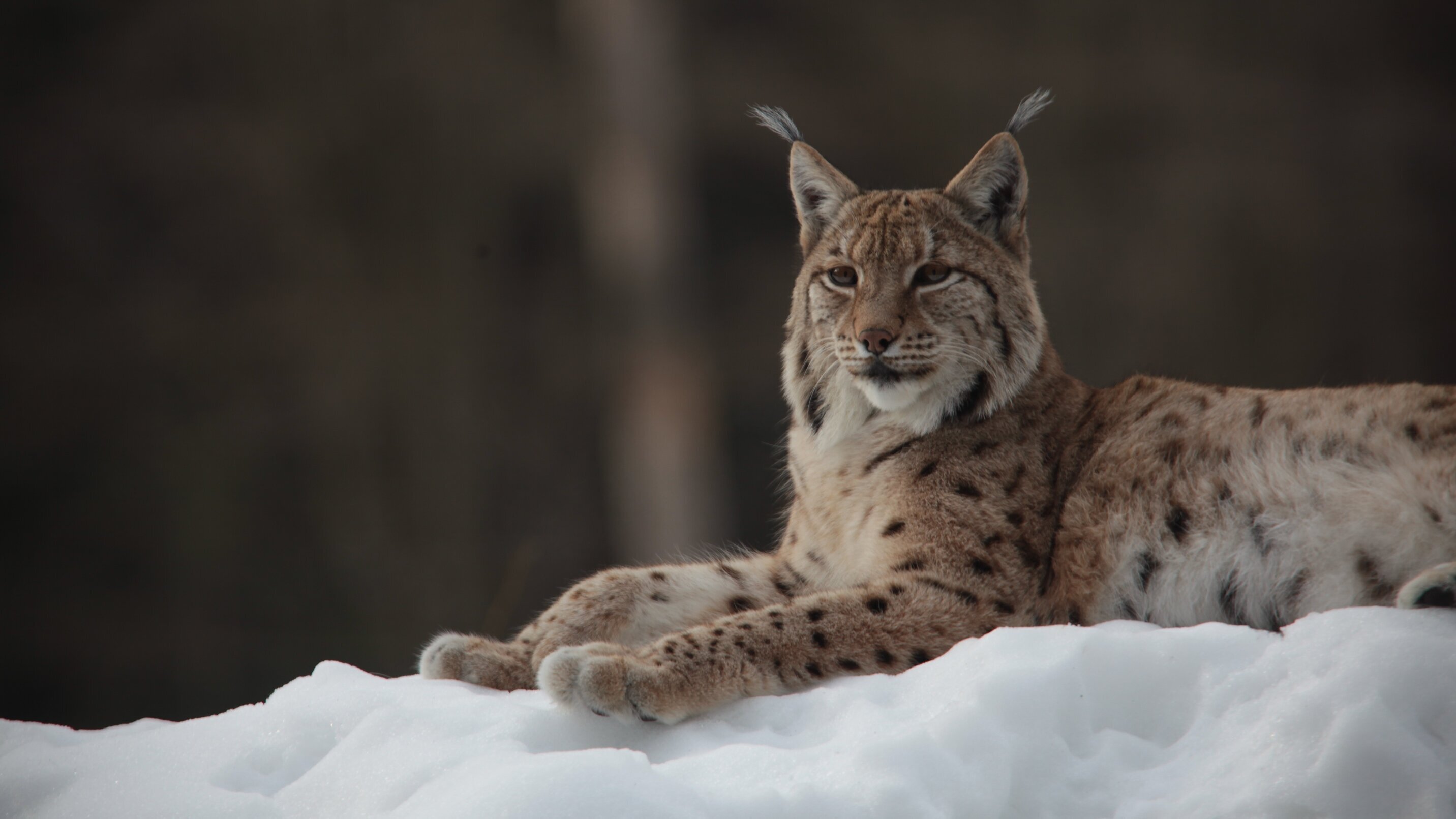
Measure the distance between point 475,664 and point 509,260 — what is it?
21.1 ft

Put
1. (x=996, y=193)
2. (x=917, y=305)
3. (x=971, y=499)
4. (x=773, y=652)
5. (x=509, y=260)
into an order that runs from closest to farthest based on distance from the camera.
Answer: (x=773, y=652), (x=971, y=499), (x=917, y=305), (x=996, y=193), (x=509, y=260)

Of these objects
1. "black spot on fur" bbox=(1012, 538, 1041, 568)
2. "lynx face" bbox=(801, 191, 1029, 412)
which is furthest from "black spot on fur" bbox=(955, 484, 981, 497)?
"lynx face" bbox=(801, 191, 1029, 412)

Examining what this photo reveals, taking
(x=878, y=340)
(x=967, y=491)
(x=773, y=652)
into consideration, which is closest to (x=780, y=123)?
(x=878, y=340)

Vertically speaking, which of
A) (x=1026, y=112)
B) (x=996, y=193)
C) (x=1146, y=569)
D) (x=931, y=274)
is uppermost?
(x=1026, y=112)

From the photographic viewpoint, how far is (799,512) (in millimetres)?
4500

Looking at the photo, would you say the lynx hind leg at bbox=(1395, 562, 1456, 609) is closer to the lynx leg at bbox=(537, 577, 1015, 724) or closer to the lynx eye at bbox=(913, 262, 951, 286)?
the lynx leg at bbox=(537, 577, 1015, 724)

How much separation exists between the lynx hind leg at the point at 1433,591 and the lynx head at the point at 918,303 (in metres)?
1.51

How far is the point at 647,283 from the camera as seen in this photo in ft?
32.7

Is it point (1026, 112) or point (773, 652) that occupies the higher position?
point (1026, 112)

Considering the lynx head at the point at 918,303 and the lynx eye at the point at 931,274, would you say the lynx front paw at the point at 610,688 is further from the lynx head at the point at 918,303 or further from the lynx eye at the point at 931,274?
the lynx eye at the point at 931,274

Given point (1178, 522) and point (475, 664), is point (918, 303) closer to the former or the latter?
point (1178, 522)

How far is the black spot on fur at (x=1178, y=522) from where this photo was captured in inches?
141

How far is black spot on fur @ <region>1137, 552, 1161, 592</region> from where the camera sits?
359 cm

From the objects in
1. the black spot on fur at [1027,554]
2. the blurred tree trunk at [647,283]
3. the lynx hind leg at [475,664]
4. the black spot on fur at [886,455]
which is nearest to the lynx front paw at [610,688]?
the lynx hind leg at [475,664]
